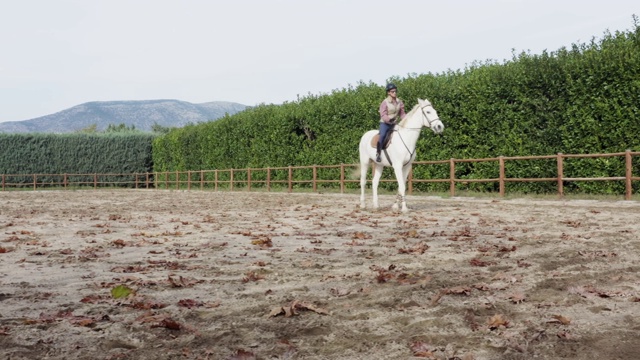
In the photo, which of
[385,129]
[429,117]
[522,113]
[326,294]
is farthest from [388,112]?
[326,294]

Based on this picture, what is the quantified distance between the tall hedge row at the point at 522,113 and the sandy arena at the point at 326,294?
7723mm

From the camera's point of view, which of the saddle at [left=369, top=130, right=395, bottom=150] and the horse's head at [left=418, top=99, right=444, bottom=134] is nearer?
the horse's head at [left=418, top=99, right=444, bottom=134]

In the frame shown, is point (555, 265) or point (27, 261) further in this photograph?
point (27, 261)

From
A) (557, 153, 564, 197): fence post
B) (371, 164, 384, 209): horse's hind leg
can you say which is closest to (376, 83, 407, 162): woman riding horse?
(371, 164, 384, 209): horse's hind leg

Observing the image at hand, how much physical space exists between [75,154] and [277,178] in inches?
969

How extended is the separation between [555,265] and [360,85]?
21.0 metres

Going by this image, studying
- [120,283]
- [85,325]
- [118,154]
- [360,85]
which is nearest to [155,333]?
[85,325]

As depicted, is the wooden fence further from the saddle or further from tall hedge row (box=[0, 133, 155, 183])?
the saddle

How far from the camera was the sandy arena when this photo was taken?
3.61 metres

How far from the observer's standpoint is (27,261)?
6.87 m

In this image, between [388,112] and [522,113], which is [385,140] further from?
[522,113]

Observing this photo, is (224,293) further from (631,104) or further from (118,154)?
(118,154)

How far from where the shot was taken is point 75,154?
47812 millimetres

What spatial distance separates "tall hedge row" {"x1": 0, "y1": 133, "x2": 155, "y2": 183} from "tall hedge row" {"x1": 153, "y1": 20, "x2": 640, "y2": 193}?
2506 centimetres
